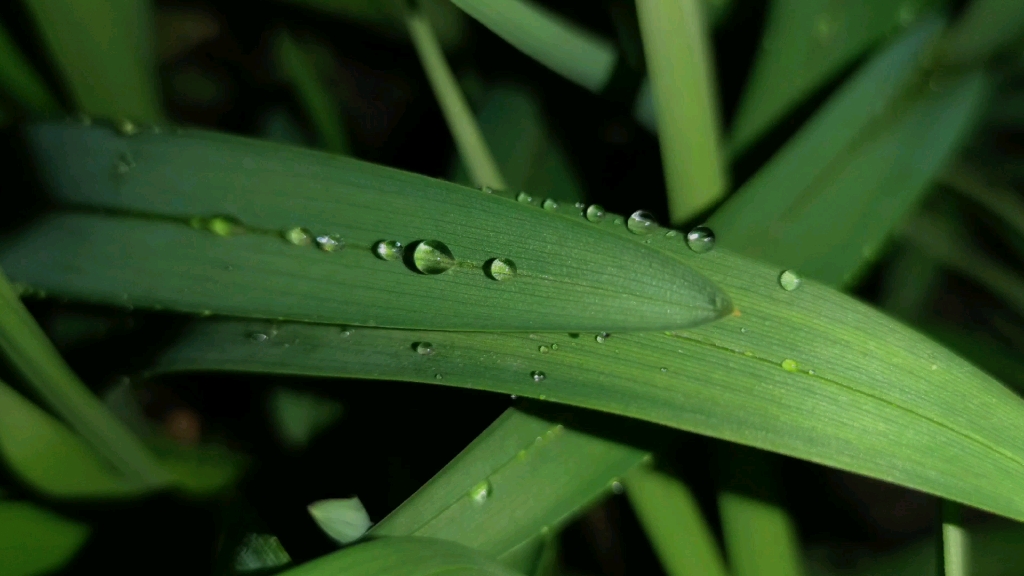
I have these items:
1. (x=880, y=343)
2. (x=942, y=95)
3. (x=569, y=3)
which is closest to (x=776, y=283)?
(x=880, y=343)

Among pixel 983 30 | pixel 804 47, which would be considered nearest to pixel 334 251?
pixel 804 47

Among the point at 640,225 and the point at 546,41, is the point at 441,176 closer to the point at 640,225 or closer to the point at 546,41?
the point at 546,41

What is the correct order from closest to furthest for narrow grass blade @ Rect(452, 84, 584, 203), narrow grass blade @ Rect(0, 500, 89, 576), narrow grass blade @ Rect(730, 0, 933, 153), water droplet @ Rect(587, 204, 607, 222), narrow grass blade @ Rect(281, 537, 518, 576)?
narrow grass blade @ Rect(281, 537, 518, 576)
water droplet @ Rect(587, 204, 607, 222)
narrow grass blade @ Rect(0, 500, 89, 576)
narrow grass blade @ Rect(730, 0, 933, 153)
narrow grass blade @ Rect(452, 84, 584, 203)

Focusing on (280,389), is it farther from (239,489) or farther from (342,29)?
(342,29)

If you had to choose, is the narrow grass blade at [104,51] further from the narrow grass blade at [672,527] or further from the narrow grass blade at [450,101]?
the narrow grass blade at [672,527]

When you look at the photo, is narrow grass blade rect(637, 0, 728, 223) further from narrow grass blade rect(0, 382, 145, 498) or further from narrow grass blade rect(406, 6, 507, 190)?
narrow grass blade rect(0, 382, 145, 498)

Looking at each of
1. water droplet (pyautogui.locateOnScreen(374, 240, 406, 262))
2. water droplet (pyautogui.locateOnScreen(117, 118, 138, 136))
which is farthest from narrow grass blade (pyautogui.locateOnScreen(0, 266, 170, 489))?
water droplet (pyautogui.locateOnScreen(374, 240, 406, 262))

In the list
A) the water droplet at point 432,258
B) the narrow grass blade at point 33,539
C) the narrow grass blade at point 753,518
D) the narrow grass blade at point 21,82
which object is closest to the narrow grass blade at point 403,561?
the water droplet at point 432,258
